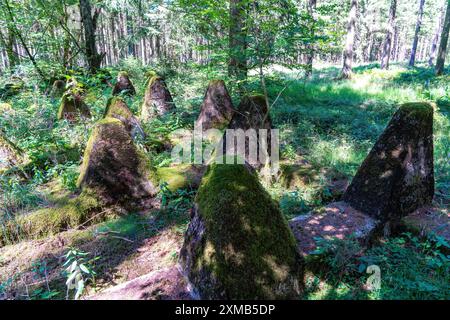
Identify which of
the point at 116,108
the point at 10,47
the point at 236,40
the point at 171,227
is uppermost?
the point at 10,47

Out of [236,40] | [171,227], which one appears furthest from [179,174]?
[236,40]

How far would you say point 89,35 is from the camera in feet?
41.2

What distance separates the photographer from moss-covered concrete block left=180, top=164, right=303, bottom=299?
7.69 feet

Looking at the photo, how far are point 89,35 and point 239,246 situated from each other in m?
13.3

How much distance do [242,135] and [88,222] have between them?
10.8ft

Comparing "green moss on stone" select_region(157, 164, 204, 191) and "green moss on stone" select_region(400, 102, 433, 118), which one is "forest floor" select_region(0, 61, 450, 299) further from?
"green moss on stone" select_region(400, 102, 433, 118)

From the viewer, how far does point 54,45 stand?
40.0ft

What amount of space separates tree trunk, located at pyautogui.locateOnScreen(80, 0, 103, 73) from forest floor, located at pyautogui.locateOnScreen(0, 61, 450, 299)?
12.3 feet

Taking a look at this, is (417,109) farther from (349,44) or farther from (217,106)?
(349,44)

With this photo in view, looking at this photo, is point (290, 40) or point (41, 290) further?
point (290, 40)

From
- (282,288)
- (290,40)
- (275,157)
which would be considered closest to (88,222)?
(282,288)

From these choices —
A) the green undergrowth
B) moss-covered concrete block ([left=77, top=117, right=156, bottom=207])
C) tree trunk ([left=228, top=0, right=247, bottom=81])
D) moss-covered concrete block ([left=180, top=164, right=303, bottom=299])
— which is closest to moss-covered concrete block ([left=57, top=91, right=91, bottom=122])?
moss-covered concrete block ([left=77, top=117, right=156, bottom=207])
